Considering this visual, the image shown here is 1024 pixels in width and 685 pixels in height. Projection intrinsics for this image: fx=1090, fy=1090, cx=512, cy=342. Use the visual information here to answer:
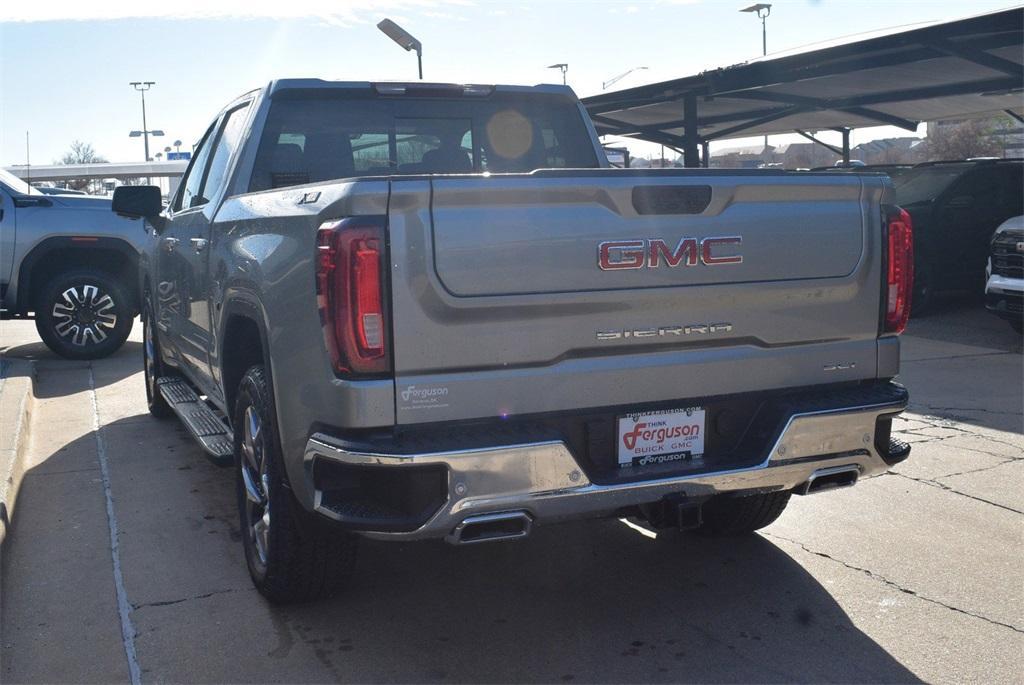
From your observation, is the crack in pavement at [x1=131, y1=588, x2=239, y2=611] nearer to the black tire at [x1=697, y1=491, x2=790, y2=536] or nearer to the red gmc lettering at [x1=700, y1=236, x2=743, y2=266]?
the black tire at [x1=697, y1=491, x2=790, y2=536]

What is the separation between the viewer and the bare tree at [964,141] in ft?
163

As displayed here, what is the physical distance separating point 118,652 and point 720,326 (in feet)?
7.80

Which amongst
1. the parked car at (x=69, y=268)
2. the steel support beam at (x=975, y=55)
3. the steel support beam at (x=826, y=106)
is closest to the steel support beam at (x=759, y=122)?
the steel support beam at (x=826, y=106)

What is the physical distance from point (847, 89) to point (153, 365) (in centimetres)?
1133

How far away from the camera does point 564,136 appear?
5520mm

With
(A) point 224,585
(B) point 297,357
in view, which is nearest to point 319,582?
→ (A) point 224,585

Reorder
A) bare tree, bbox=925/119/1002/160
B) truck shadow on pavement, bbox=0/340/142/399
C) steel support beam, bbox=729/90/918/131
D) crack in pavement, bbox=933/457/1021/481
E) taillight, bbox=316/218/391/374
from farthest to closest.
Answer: bare tree, bbox=925/119/1002/160 < steel support beam, bbox=729/90/918/131 < truck shadow on pavement, bbox=0/340/142/399 < crack in pavement, bbox=933/457/1021/481 < taillight, bbox=316/218/391/374

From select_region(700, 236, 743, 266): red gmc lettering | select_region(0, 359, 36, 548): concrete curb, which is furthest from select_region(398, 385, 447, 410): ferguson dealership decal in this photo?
select_region(0, 359, 36, 548): concrete curb

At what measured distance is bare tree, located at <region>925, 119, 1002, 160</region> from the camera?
49750 millimetres

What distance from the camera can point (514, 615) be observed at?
4070 mm

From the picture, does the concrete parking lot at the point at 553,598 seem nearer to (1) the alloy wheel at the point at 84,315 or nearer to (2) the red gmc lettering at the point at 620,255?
(2) the red gmc lettering at the point at 620,255

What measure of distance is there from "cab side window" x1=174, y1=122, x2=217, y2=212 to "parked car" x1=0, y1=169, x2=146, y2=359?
4193mm

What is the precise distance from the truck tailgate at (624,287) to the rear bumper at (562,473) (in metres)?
0.16

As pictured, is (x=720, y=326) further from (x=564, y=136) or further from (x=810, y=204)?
(x=564, y=136)
